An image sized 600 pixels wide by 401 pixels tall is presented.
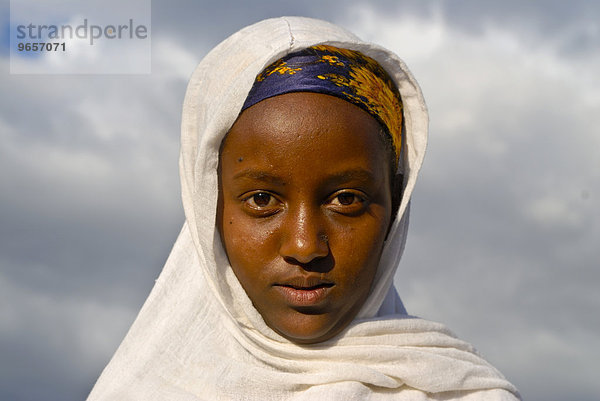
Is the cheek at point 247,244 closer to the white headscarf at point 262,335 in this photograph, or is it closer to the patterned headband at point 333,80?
the white headscarf at point 262,335

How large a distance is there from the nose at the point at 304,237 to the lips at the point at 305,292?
0.29ft

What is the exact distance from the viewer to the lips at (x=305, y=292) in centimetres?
288

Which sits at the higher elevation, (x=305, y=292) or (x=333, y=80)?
(x=333, y=80)

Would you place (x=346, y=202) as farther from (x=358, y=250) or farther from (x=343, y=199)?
(x=358, y=250)

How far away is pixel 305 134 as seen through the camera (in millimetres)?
2826

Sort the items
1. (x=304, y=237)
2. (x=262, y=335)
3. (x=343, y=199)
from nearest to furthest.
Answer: (x=304, y=237) → (x=343, y=199) → (x=262, y=335)

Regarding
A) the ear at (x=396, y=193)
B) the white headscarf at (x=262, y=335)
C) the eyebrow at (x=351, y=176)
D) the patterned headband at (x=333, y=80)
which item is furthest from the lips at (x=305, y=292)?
the patterned headband at (x=333, y=80)

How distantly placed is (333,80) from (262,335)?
100 cm

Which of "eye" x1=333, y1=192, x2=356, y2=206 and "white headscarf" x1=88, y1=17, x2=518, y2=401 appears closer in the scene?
"eye" x1=333, y1=192, x2=356, y2=206

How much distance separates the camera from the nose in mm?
2791

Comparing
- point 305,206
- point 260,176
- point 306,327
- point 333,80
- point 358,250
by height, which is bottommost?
point 306,327

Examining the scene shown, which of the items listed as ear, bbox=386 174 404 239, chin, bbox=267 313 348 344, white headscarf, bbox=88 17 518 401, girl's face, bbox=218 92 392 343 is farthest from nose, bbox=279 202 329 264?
ear, bbox=386 174 404 239

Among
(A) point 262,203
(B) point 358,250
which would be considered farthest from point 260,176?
(B) point 358,250

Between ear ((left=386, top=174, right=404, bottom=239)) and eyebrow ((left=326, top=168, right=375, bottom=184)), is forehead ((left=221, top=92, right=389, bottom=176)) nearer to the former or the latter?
eyebrow ((left=326, top=168, right=375, bottom=184))
